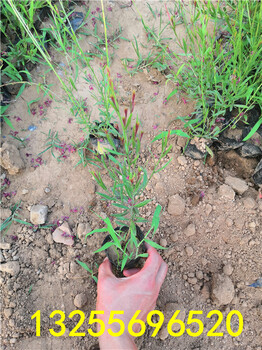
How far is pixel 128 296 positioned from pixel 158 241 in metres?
0.49

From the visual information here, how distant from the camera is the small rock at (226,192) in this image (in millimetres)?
→ 2062

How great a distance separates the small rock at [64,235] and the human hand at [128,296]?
0.39 metres

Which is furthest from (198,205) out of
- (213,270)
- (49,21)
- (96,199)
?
(49,21)

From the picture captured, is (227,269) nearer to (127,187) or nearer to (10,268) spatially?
(127,187)

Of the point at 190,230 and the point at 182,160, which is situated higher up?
the point at 182,160

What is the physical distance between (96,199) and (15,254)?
2.02 ft

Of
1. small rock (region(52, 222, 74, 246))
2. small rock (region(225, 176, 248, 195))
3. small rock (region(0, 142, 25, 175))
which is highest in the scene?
small rock (region(0, 142, 25, 175))

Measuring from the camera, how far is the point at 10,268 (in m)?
1.86

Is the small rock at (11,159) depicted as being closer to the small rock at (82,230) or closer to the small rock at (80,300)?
the small rock at (82,230)

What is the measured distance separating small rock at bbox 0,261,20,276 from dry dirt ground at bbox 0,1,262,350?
3 centimetres

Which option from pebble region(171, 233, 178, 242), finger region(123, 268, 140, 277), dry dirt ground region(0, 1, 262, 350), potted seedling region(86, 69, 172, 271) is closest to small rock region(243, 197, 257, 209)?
dry dirt ground region(0, 1, 262, 350)

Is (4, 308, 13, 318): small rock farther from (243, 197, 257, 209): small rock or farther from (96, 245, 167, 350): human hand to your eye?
(243, 197, 257, 209): small rock

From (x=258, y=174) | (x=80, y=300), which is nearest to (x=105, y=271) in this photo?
(x=80, y=300)

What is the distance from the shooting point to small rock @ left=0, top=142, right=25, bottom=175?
205 centimetres
